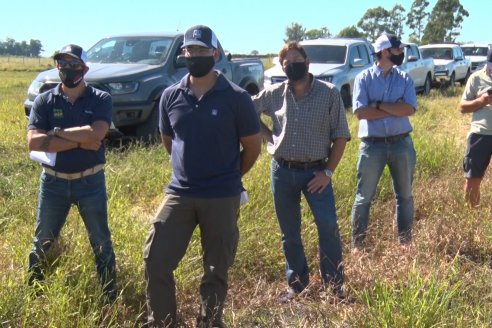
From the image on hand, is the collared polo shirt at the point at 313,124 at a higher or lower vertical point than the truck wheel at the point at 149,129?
higher

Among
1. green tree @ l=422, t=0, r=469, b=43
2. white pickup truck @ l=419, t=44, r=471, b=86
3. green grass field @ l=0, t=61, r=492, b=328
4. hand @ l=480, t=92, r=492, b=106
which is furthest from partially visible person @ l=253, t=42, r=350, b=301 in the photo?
green tree @ l=422, t=0, r=469, b=43

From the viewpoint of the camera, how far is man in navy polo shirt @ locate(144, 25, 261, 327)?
3.15 meters

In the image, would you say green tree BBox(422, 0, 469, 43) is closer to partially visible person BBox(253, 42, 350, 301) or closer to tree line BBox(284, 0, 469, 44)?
tree line BBox(284, 0, 469, 44)

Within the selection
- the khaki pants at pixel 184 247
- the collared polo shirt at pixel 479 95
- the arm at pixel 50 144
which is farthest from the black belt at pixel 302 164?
the collared polo shirt at pixel 479 95

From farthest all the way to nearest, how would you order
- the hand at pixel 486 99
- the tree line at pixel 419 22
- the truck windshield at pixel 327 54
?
the tree line at pixel 419 22 → the truck windshield at pixel 327 54 → the hand at pixel 486 99

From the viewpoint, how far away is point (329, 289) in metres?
3.51

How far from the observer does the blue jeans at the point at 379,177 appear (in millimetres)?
4496

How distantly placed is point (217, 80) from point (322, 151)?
982mm

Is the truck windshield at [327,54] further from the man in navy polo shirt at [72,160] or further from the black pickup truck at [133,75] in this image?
the man in navy polo shirt at [72,160]

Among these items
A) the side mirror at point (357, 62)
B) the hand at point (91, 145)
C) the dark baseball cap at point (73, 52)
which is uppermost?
the dark baseball cap at point (73, 52)

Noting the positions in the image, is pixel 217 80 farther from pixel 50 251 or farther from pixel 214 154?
pixel 50 251

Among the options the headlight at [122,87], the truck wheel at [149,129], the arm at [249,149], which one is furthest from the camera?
the truck wheel at [149,129]

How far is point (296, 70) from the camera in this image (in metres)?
3.78

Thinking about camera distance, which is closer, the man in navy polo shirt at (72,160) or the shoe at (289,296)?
the man in navy polo shirt at (72,160)
